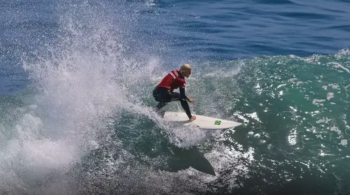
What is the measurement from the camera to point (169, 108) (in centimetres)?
1141

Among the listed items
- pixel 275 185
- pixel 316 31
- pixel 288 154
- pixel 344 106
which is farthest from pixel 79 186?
pixel 316 31

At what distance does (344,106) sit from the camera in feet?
36.4

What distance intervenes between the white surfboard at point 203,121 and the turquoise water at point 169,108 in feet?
0.62

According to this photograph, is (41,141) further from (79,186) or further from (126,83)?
(126,83)

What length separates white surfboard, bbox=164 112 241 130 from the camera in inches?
388

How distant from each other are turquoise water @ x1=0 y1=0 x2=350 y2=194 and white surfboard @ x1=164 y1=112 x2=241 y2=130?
0.62ft

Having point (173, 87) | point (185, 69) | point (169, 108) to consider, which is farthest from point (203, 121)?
→ point (169, 108)

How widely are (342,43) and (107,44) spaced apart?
26.6 ft

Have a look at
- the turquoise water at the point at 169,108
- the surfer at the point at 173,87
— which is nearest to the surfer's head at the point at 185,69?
the surfer at the point at 173,87

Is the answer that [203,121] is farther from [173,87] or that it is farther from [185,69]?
[185,69]

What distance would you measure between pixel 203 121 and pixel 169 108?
1.47 m

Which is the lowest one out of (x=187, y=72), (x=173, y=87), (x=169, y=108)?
(x=169, y=108)

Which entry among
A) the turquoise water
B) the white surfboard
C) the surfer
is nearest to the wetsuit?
the surfer

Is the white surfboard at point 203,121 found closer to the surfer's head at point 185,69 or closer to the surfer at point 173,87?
the surfer at point 173,87
